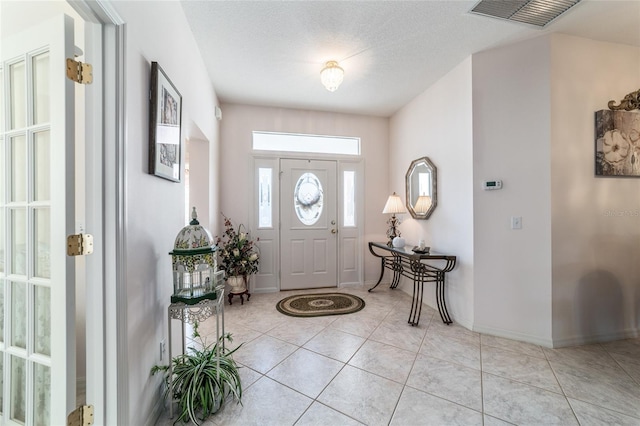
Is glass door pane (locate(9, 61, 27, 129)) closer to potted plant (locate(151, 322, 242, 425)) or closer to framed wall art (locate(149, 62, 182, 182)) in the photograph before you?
framed wall art (locate(149, 62, 182, 182))

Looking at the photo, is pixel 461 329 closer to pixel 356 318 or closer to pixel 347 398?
pixel 356 318

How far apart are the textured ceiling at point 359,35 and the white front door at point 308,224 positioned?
1.20m

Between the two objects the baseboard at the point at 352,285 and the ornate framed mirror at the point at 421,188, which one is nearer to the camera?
the ornate framed mirror at the point at 421,188

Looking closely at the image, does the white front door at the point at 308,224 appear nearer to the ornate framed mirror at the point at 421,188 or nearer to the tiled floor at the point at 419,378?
the ornate framed mirror at the point at 421,188

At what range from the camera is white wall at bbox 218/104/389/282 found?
3.71m

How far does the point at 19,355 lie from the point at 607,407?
3226 mm

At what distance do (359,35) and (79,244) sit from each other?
2.47m

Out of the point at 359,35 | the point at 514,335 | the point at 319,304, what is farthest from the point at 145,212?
the point at 514,335

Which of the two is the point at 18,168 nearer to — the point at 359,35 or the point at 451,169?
the point at 359,35

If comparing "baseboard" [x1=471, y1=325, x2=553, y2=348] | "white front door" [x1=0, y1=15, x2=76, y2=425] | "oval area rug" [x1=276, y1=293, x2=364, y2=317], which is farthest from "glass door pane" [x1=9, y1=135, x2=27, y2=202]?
"baseboard" [x1=471, y1=325, x2=553, y2=348]

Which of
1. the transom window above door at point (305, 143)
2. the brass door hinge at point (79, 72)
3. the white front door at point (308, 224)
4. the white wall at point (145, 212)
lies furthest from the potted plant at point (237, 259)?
the brass door hinge at point (79, 72)

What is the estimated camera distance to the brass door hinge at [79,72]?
1.08 metres

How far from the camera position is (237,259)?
11.1 ft

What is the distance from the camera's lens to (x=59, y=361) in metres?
1.08
